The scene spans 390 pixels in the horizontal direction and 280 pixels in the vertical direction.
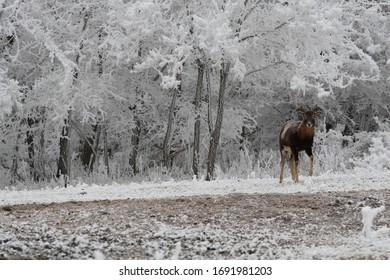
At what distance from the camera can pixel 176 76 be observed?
1916 cm

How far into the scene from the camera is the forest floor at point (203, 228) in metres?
8.38

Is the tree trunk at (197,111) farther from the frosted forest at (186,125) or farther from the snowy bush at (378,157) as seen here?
the snowy bush at (378,157)

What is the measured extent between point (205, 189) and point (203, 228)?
11.2ft

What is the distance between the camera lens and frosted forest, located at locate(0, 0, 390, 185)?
15875 millimetres

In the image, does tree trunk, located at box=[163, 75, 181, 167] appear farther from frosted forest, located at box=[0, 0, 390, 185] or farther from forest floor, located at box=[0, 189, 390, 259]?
forest floor, located at box=[0, 189, 390, 259]

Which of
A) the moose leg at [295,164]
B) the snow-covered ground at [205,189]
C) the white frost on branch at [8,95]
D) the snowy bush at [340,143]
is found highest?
the white frost on branch at [8,95]

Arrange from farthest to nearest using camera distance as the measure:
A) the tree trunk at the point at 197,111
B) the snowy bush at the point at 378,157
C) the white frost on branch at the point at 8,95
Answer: the snowy bush at the point at 378,157, the tree trunk at the point at 197,111, the white frost on branch at the point at 8,95

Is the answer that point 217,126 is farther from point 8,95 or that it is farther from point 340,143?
point 340,143

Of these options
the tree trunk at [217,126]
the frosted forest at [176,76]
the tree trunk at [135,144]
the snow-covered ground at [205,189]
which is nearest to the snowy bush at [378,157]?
the frosted forest at [176,76]

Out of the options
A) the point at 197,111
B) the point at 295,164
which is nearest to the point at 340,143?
the point at 197,111

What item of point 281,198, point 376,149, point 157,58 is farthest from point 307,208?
point 376,149

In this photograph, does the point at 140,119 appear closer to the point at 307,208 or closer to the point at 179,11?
the point at 179,11

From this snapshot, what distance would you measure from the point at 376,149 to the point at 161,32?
6893mm

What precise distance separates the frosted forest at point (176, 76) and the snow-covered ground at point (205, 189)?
2.26m
